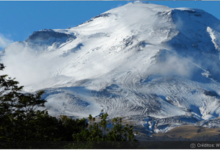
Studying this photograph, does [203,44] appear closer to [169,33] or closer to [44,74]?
[169,33]

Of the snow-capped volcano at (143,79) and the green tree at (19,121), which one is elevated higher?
the snow-capped volcano at (143,79)

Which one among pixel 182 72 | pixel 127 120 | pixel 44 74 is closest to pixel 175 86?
pixel 182 72

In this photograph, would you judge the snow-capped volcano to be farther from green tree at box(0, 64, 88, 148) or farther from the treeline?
the treeline

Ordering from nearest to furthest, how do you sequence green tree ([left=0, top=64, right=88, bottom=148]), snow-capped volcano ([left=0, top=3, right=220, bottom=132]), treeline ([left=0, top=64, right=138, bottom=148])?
1. treeline ([left=0, top=64, right=138, bottom=148])
2. green tree ([left=0, top=64, right=88, bottom=148])
3. snow-capped volcano ([left=0, top=3, right=220, bottom=132])

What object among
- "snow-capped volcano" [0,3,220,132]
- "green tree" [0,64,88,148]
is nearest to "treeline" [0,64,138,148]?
"green tree" [0,64,88,148]

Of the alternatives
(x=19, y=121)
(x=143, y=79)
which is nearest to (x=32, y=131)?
(x=19, y=121)

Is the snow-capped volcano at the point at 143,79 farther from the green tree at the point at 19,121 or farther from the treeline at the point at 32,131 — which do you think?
the treeline at the point at 32,131

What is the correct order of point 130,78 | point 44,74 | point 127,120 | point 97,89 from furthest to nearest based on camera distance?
point 44,74
point 130,78
point 97,89
point 127,120

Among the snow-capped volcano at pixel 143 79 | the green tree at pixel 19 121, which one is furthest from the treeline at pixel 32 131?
the snow-capped volcano at pixel 143 79

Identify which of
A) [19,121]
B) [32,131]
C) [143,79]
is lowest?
[32,131]

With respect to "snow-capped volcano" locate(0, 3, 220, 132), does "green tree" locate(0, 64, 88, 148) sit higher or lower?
lower

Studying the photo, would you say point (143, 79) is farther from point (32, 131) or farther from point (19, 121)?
point (19, 121)
